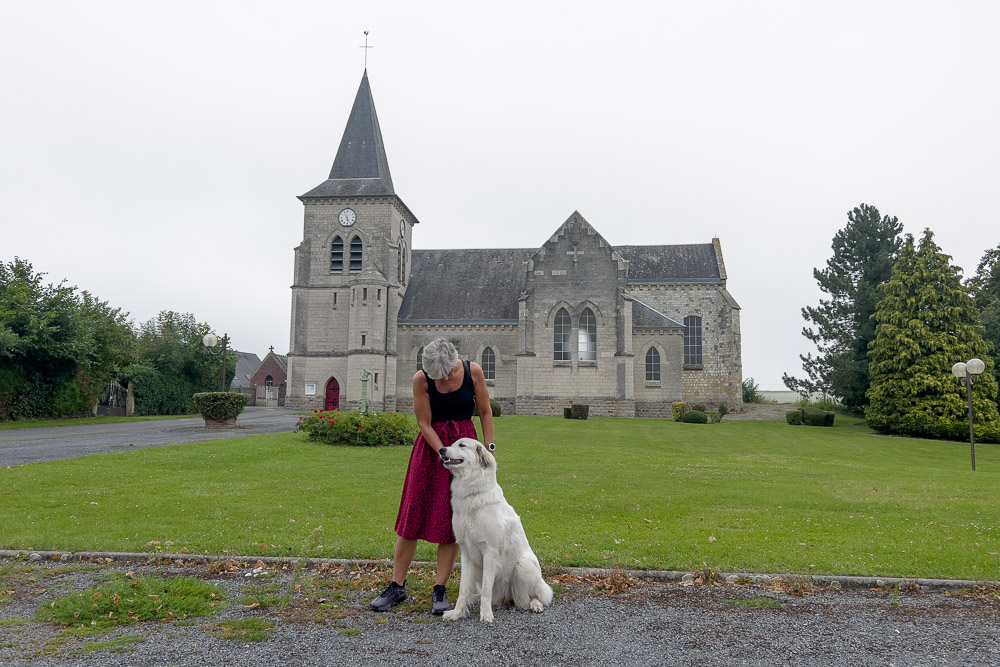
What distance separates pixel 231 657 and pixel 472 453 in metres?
2.06

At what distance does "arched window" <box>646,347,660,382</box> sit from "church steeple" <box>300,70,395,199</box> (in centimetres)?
1827

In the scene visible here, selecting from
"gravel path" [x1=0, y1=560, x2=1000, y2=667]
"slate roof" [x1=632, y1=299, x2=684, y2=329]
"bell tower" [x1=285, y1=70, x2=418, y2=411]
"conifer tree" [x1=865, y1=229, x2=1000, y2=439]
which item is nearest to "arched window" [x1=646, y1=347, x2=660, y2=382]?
"slate roof" [x1=632, y1=299, x2=684, y2=329]

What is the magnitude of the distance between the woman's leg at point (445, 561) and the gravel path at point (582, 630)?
11.9 inches

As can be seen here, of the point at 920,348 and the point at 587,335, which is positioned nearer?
the point at 920,348

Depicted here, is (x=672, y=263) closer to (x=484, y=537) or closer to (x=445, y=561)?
(x=445, y=561)

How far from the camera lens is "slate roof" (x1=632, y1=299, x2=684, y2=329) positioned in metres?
38.3

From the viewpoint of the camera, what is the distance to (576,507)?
31.8ft

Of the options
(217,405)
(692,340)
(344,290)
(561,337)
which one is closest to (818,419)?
(692,340)

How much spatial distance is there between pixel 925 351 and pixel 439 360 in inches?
1355

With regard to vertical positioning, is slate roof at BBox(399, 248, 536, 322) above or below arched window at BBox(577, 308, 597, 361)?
above

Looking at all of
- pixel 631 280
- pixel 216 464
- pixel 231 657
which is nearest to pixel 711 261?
pixel 631 280

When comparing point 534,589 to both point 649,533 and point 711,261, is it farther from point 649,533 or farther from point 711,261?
point 711,261

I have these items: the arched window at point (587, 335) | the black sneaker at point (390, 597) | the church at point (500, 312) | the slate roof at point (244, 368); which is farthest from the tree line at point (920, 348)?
the slate roof at point (244, 368)

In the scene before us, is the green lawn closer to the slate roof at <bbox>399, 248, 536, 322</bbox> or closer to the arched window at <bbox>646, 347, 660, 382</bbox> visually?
the arched window at <bbox>646, 347, 660, 382</bbox>
